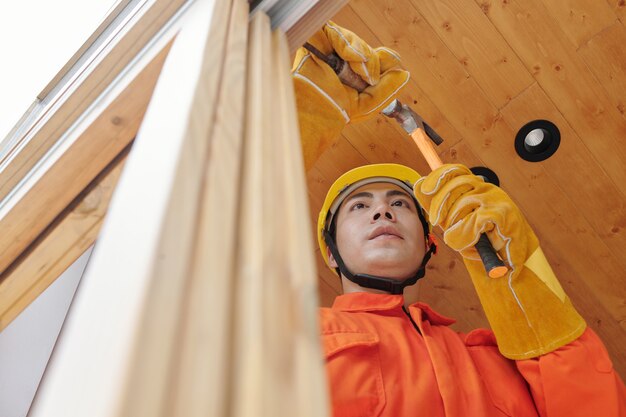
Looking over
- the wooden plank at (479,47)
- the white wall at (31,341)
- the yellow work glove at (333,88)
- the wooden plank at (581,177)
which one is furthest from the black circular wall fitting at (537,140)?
the white wall at (31,341)

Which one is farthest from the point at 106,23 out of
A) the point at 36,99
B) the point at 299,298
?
the point at 299,298

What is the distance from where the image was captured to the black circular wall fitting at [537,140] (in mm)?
1731

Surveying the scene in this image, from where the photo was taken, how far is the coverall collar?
1.35 m

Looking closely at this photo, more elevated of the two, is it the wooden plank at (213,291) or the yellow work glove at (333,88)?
the yellow work glove at (333,88)

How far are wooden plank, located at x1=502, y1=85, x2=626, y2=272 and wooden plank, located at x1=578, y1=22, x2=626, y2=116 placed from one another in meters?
0.16

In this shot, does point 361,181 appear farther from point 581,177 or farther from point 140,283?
point 140,283

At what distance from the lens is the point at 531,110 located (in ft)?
5.67

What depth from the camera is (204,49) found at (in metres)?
0.43

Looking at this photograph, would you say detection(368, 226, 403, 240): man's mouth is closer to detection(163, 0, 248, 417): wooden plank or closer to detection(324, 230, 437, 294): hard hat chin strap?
detection(324, 230, 437, 294): hard hat chin strap

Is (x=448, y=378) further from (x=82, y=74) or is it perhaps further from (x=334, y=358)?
(x=82, y=74)

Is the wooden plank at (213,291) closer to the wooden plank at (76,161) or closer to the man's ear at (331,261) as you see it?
the wooden plank at (76,161)

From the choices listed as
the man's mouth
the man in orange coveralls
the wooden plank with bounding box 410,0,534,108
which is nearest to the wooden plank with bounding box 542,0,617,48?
the wooden plank with bounding box 410,0,534,108

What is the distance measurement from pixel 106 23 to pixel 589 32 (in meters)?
1.44

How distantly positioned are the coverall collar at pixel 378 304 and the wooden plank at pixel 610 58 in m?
0.97
